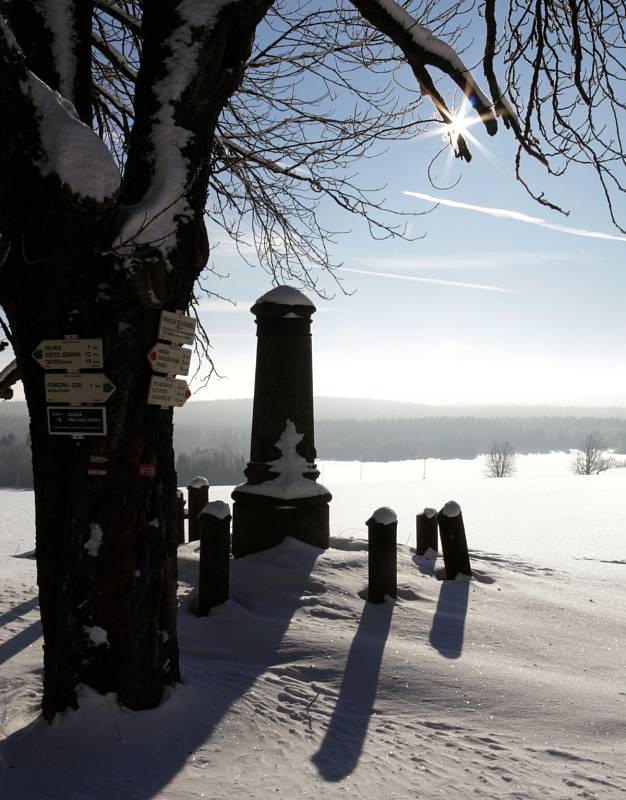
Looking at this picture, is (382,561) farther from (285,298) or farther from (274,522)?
(285,298)

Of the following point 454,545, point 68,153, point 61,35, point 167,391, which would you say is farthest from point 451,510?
point 61,35

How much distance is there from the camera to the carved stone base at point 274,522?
21.8 ft

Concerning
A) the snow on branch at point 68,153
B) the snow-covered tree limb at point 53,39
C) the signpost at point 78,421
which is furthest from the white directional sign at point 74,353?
the snow-covered tree limb at point 53,39

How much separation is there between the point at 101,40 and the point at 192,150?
120 inches

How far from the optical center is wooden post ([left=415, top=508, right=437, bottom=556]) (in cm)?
Answer: 809

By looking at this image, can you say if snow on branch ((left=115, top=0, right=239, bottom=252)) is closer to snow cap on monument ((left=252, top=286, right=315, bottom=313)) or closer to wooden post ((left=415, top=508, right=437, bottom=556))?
snow cap on monument ((left=252, top=286, right=315, bottom=313))

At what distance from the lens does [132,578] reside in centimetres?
309

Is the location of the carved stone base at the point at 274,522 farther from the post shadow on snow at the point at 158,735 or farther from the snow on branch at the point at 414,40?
the snow on branch at the point at 414,40

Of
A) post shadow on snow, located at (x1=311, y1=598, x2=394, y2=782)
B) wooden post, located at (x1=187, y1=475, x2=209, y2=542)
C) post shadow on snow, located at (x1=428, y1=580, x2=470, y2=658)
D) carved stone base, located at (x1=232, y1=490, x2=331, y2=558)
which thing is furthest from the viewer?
wooden post, located at (x1=187, y1=475, x2=209, y2=542)

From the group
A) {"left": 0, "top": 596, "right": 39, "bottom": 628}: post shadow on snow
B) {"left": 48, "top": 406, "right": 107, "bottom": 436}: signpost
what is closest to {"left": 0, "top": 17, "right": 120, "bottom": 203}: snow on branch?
{"left": 48, "top": 406, "right": 107, "bottom": 436}: signpost

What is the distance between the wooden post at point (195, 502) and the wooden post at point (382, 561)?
134 inches

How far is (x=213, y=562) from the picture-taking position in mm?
5086

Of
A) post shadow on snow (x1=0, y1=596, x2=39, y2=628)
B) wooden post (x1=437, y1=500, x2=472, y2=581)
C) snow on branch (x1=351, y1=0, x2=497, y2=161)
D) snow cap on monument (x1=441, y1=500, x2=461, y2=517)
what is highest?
snow on branch (x1=351, y1=0, x2=497, y2=161)

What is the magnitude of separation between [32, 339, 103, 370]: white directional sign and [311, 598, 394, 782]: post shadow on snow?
2.10 meters
